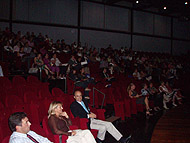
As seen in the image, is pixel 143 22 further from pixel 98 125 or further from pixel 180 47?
pixel 98 125

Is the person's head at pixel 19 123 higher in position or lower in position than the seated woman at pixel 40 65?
lower

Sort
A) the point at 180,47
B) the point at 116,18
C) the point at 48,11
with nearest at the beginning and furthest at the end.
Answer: the point at 48,11 → the point at 116,18 → the point at 180,47

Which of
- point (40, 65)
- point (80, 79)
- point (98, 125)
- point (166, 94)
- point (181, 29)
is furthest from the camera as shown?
point (181, 29)

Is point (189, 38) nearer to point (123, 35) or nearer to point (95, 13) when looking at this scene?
point (123, 35)

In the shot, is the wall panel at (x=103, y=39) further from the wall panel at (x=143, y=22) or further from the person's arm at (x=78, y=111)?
the person's arm at (x=78, y=111)

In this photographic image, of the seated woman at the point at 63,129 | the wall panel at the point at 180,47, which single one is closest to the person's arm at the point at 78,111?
the seated woman at the point at 63,129

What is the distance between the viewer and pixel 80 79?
21.1ft

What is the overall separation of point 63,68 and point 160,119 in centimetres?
360

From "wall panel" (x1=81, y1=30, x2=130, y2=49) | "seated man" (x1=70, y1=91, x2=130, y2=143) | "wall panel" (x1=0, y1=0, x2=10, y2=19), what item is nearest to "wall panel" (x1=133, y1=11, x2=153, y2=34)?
"wall panel" (x1=81, y1=30, x2=130, y2=49)

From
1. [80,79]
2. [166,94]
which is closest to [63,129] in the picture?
[80,79]

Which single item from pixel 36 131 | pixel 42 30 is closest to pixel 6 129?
pixel 36 131

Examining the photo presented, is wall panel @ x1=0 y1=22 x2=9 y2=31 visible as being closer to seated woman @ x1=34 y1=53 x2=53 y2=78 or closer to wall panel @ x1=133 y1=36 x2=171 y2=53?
seated woman @ x1=34 y1=53 x2=53 y2=78

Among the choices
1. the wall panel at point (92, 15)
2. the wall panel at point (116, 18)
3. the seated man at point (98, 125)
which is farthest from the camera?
the wall panel at point (116, 18)

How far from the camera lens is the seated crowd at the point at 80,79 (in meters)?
2.85
